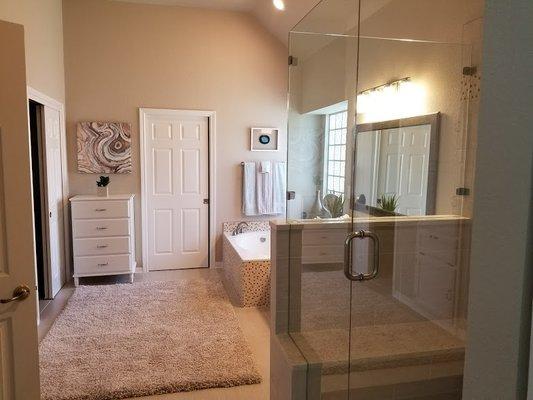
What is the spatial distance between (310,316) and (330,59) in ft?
6.62

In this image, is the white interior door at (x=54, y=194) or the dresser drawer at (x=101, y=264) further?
the dresser drawer at (x=101, y=264)

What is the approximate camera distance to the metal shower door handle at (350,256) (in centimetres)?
251

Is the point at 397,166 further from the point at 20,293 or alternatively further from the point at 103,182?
Result: the point at 103,182

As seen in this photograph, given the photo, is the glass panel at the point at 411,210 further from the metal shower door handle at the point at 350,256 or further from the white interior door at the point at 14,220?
the white interior door at the point at 14,220

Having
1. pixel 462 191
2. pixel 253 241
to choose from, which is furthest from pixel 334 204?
pixel 253 241

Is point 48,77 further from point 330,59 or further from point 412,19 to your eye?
point 412,19

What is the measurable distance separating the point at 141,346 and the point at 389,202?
→ 6.97ft

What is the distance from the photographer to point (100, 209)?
15.4 feet

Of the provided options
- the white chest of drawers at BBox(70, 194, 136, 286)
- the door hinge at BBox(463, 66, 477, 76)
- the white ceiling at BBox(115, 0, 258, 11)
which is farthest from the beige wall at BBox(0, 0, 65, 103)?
the door hinge at BBox(463, 66, 477, 76)

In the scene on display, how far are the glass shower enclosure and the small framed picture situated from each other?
7.34 feet

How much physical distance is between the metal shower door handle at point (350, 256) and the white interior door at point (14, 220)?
1.67 m

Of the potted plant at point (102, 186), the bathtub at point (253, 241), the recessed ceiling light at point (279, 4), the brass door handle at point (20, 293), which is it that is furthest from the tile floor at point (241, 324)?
the recessed ceiling light at point (279, 4)

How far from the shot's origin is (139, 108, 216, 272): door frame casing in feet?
16.8

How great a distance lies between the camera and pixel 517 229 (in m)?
0.55
